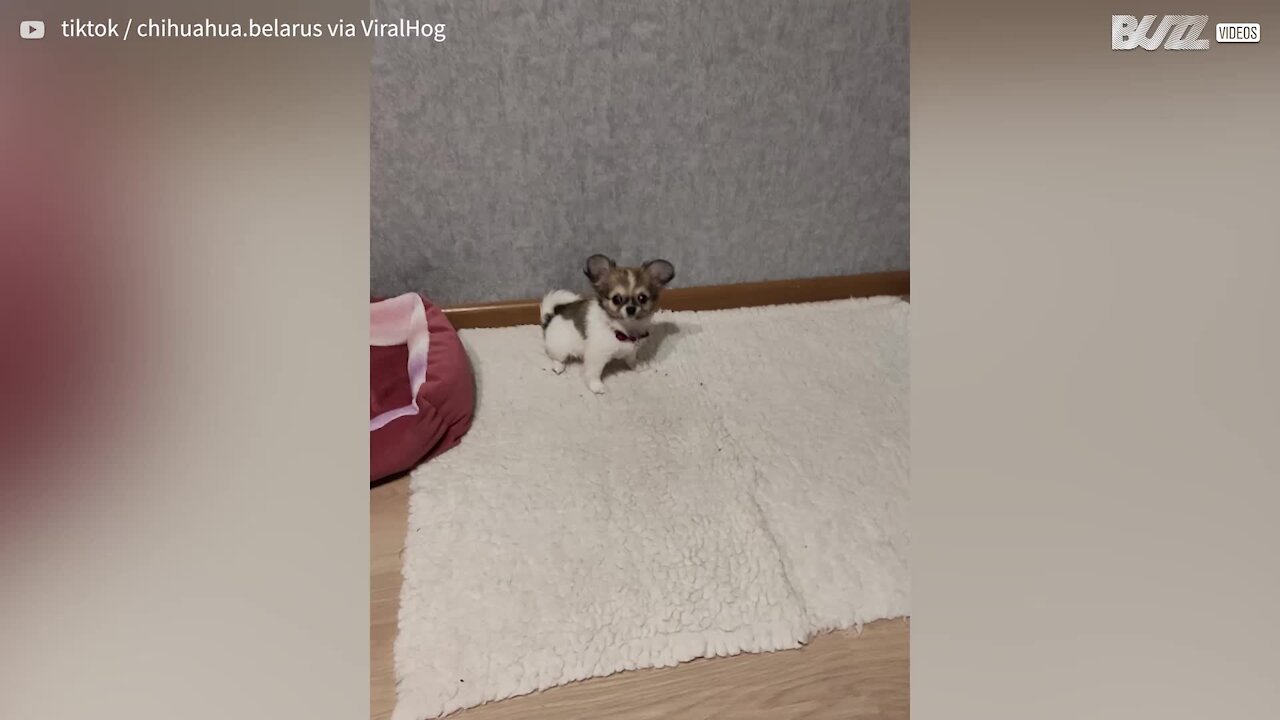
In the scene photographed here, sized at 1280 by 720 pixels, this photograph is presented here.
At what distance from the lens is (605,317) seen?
53.1 inches

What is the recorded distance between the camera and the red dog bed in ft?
3.71

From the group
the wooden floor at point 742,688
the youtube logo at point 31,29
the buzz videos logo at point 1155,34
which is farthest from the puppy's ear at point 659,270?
the youtube logo at point 31,29

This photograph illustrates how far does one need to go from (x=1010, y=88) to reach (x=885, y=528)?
660 millimetres

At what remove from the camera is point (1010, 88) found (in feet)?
1.89

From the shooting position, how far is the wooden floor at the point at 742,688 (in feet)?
2.62

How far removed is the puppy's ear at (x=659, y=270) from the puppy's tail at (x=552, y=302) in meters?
0.16

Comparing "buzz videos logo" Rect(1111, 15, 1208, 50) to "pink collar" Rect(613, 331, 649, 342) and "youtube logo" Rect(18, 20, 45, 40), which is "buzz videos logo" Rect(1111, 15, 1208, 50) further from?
"pink collar" Rect(613, 331, 649, 342)

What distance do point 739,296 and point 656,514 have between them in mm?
685

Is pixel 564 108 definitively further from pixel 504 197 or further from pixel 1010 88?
pixel 1010 88

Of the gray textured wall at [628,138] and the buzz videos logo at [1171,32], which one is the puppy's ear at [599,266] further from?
the buzz videos logo at [1171,32]

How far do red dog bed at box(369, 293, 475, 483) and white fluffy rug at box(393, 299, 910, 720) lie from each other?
0.13 feet

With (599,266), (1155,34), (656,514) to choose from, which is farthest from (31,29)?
(599,266)

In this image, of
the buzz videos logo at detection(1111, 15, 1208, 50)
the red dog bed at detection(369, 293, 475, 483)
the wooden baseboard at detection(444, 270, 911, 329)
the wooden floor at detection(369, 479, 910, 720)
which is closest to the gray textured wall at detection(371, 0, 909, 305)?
the wooden baseboard at detection(444, 270, 911, 329)

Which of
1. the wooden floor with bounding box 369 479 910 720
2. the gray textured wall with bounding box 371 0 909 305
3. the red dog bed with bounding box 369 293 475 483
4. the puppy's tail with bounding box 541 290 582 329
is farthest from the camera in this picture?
the puppy's tail with bounding box 541 290 582 329
